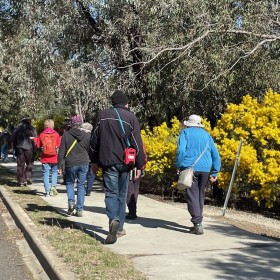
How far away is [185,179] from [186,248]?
0.98m

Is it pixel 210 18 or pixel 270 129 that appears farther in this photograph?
pixel 210 18

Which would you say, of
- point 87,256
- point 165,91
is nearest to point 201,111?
point 165,91

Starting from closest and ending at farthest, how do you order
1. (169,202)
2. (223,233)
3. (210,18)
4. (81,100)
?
(223,233)
(169,202)
(210,18)
(81,100)

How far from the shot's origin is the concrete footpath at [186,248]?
201 inches

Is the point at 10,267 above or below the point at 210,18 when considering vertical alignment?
below

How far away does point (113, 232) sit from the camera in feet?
20.2

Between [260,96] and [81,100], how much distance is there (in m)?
4.88

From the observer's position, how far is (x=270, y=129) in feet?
32.5

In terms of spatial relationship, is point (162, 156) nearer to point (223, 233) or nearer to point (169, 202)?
point (169, 202)

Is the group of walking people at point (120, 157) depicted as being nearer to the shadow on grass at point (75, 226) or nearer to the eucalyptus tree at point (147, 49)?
the shadow on grass at point (75, 226)

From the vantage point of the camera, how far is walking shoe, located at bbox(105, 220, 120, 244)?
240 inches

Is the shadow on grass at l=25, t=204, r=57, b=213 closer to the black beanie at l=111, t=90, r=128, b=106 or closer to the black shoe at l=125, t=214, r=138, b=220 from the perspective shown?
the black shoe at l=125, t=214, r=138, b=220

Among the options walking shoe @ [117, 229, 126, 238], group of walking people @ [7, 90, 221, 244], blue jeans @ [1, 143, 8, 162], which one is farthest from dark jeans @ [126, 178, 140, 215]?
blue jeans @ [1, 143, 8, 162]

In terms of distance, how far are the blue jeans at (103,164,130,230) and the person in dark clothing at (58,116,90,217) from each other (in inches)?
83.4
